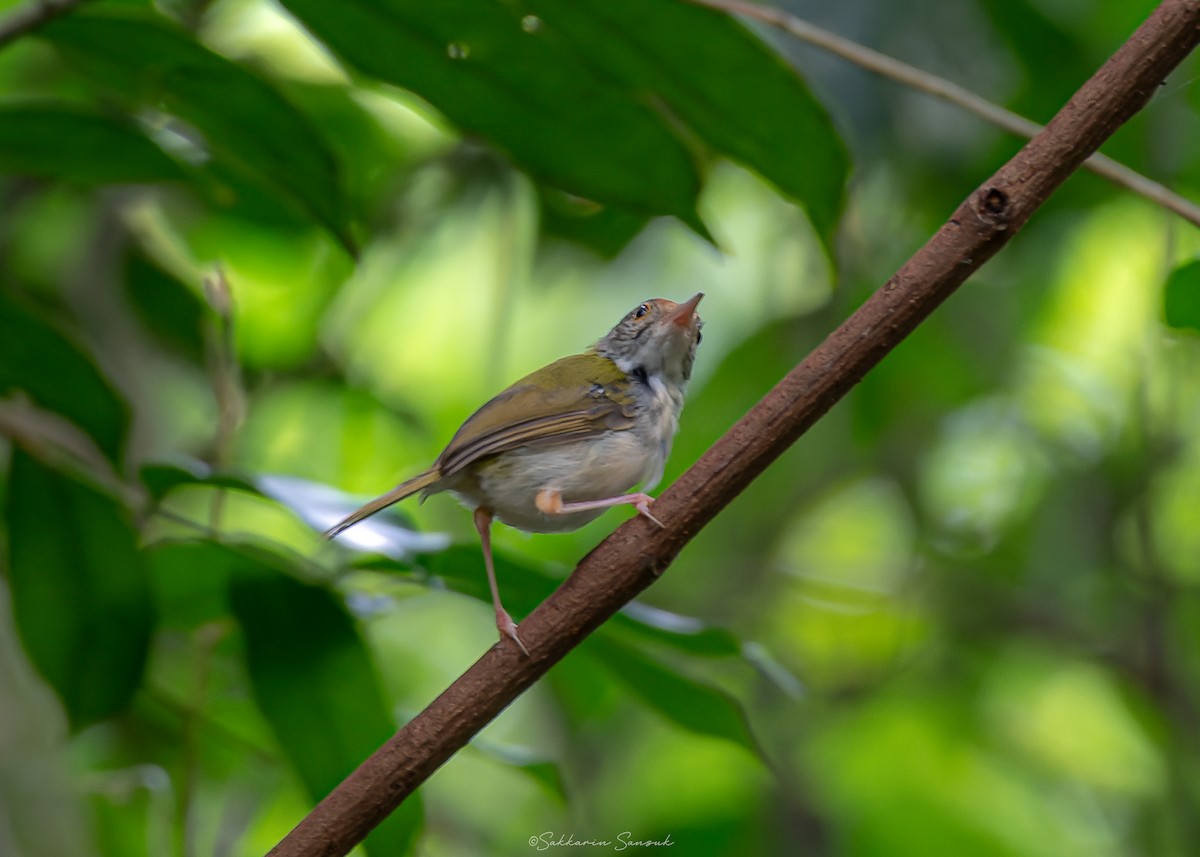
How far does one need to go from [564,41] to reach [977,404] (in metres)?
2.90

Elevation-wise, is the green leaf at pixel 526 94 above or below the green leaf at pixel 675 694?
above

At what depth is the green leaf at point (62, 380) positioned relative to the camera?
2389 millimetres

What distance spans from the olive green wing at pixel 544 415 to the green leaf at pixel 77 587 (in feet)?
2.01

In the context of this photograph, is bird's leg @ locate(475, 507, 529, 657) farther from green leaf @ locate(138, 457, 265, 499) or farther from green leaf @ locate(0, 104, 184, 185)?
green leaf @ locate(0, 104, 184, 185)

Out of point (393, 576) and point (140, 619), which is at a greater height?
point (393, 576)

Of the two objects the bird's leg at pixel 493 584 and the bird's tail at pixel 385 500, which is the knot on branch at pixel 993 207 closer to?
the bird's leg at pixel 493 584

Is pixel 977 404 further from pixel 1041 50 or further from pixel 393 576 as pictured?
pixel 393 576


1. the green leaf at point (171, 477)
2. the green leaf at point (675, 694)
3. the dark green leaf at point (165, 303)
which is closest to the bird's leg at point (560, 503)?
the green leaf at point (675, 694)

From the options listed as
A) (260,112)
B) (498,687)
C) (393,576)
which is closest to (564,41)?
(260,112)

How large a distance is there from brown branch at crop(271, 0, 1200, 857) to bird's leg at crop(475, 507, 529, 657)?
0.02m

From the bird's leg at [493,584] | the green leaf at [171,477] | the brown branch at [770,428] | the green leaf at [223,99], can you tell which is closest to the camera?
the brown branch at [770,428]

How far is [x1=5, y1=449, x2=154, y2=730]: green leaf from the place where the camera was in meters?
2.26

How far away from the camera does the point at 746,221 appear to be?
4.90 m

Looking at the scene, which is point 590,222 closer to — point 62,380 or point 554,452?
point 554,452
